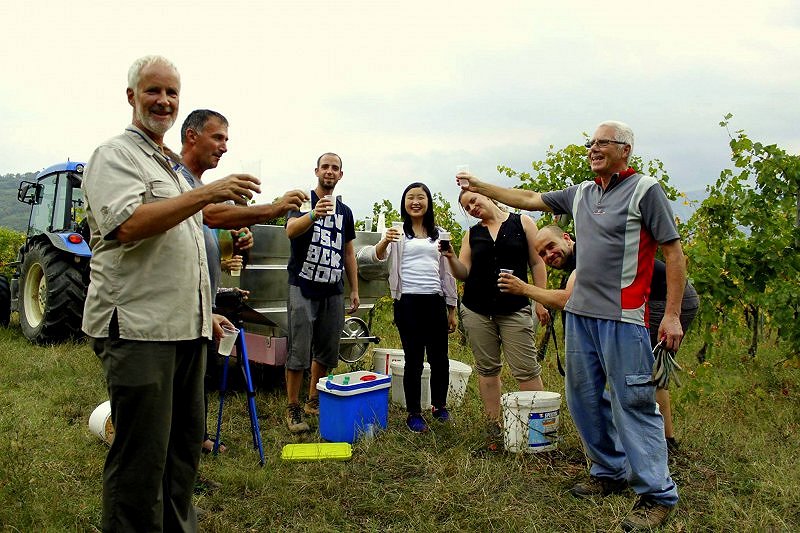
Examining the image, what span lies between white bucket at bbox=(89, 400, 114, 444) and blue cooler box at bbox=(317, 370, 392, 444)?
4.09 ft

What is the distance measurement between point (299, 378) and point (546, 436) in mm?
1655

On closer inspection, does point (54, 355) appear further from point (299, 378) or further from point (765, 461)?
point (765, 461)

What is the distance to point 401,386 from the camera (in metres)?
4.82

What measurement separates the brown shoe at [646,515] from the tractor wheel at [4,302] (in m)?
8.86

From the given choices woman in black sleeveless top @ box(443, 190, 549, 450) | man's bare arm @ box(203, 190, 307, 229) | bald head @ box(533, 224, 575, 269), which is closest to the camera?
man's bare arm @ box(203, 190, 307, 229)

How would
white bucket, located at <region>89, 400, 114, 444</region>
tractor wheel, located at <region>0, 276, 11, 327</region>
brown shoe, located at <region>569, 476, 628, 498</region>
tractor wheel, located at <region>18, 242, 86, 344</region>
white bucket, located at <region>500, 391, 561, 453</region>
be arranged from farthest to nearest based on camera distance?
1. tractor wheel, located at <region>0, 276, 11, 327</region>
2. tractor wheel, located at <region>18, 242, 86, 344</region>
3. white bucket, located at <region>89, 400, 114, 444</region>
4. white bucket, located at <region>500, 391, 561, 453</region>
5. brown shoe, located at <region>569, 476, 628, 498</region>

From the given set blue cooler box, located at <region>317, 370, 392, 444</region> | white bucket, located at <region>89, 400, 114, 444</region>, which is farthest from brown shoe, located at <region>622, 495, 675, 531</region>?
white bucket, located at <region>89, 400, 114, 444</region>

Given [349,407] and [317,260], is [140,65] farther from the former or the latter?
[349,407]

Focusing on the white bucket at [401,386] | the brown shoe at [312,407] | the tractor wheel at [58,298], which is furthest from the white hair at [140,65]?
the tractor wheel at [58,298]

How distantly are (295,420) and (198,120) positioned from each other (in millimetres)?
2129

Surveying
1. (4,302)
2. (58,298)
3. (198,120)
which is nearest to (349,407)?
(198,120)

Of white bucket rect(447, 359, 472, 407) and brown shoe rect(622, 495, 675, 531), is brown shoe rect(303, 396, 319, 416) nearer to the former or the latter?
white bucket rect(447, 359, 472, 407)

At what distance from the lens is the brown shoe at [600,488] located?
3.07 meters

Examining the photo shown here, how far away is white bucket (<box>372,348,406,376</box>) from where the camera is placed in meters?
5.02
